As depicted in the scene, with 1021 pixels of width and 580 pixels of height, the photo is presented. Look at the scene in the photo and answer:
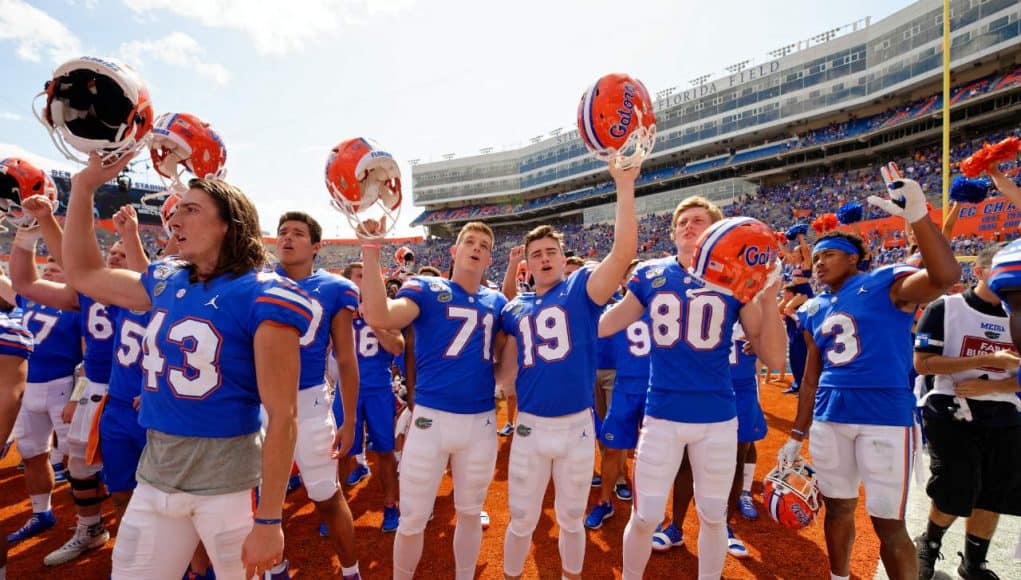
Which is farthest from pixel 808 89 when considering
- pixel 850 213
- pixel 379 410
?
pixel 379 410

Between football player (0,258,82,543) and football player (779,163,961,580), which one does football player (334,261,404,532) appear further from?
football player (779,163,961,580)

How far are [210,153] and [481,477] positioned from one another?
2.82 metres

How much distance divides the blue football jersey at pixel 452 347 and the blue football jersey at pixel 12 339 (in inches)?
92.6

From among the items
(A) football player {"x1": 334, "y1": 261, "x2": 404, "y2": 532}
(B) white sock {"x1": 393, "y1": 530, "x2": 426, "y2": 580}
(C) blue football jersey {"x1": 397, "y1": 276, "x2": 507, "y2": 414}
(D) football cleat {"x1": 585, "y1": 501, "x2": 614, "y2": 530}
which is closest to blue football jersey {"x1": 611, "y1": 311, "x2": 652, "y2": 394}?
(D) football cleat {"x1": 585, "y1": 501, "x2": 614, "y2": 530}

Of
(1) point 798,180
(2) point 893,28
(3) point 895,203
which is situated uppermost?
(2) point 893,28

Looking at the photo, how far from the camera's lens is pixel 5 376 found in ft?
9.20

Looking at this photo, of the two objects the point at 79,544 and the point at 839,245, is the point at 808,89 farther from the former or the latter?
the point at 79,544

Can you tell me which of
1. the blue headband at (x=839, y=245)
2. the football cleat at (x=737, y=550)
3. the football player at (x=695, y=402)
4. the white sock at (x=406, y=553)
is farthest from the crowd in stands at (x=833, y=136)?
the white sock at (x=406, y=553)

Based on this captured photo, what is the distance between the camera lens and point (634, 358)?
14.8 feet

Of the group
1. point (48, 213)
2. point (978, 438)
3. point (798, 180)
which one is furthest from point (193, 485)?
point (798, 180)

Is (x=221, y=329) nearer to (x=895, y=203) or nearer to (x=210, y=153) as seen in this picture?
(x=210, y=153)

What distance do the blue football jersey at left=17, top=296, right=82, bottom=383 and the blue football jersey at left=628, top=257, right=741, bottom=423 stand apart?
4.98m

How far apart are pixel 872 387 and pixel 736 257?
5.12 feet

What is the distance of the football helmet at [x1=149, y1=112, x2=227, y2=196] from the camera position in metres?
2.92
